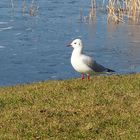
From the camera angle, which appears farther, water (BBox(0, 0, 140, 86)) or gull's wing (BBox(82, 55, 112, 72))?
water (BBox(0, 0, 140, 86))

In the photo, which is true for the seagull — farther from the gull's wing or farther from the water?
the water

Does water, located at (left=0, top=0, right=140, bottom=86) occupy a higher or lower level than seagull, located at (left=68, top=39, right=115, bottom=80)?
lower

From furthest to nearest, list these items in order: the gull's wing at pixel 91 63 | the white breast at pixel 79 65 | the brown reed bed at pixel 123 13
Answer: the brown reed bed at pixel 123 13 < the gull's wing at pixel 91 63 < the white breast at pixel 79 65

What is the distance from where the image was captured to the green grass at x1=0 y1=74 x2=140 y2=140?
717 cm

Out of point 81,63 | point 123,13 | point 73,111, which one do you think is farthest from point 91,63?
point 123,13

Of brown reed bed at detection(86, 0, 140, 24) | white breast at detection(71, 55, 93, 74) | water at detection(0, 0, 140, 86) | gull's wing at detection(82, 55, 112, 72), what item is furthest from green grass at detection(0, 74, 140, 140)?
brown reed bed at detection(86, 0, 140, 24)

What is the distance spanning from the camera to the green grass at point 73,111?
717 cm

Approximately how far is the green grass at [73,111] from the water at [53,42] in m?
5.07

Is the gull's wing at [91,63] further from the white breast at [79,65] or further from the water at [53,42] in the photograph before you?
the water at [53,42]

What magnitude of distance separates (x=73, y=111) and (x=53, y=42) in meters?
12.5

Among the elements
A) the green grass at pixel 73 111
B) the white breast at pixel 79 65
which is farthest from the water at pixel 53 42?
the green grass at pixel 73 111

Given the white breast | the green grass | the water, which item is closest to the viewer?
the green grass

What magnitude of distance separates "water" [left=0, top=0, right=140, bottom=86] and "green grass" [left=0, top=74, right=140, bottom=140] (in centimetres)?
507

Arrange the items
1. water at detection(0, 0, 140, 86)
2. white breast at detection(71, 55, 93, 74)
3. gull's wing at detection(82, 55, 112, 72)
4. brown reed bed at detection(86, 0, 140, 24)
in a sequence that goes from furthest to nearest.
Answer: brown reed bed at detection(86, 0, 140, 24) → water at detection(0, 0, 140, 86) → gull's wing at detection(82, 55, 112, 72) → white breast at detection(71, 55, 93, 74)
